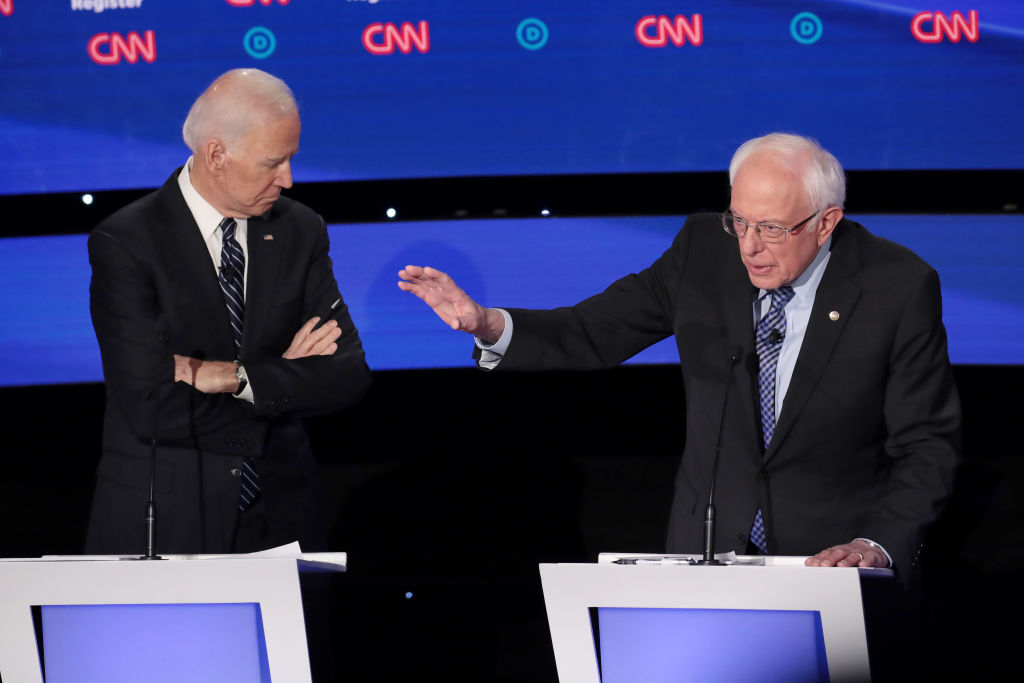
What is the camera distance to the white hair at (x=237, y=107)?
307 centimetres

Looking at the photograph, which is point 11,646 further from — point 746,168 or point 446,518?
point 446,518

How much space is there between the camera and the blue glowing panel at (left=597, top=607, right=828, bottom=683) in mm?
1966

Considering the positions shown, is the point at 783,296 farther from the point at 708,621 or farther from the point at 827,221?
the point at 708,621

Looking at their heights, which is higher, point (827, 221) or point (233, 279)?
point (233, 279)

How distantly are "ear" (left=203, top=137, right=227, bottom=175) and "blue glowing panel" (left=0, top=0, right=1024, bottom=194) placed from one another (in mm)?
1320

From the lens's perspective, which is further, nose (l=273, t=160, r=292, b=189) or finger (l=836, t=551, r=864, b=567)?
nose (l=273, t=160, r=292, b=189)

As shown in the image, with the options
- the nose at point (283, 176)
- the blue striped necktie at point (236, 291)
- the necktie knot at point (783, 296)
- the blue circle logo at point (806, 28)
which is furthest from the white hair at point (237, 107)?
the blue circle logo at point (806, 28)

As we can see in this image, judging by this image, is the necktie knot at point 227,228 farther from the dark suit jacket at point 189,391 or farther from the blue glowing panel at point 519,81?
the blue glowing panel at point 519,81

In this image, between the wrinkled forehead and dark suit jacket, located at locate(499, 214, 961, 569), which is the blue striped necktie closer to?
dark suit jacket, located at locate(499, 214, 961, 569)

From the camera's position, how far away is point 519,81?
14.6ft

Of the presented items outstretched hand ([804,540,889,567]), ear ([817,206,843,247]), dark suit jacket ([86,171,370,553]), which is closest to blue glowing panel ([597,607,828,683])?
outstretched hand ([804,540,889,567])

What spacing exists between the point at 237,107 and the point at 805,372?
1499mm

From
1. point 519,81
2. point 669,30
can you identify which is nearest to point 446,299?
point 519,81

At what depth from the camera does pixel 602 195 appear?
176 inches
